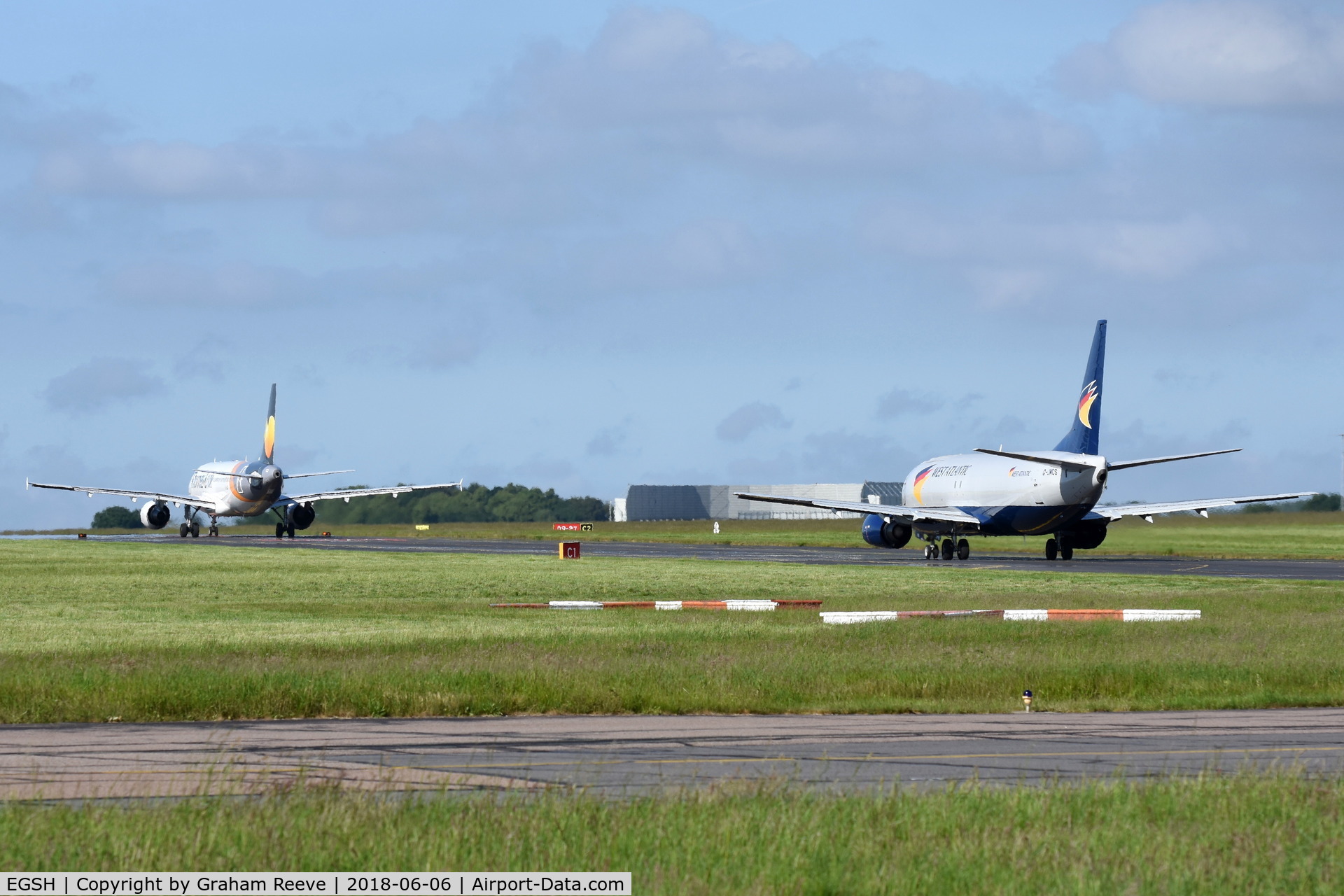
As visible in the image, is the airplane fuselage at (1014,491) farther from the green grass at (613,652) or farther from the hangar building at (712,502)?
the hangar building at (712,502)

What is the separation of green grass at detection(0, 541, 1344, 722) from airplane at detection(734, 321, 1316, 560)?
13.8m

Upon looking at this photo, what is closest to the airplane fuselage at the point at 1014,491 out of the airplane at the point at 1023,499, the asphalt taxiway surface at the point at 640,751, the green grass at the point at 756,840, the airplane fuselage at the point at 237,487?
the airplane at the point at 1023,499

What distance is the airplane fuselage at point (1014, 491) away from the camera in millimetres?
60844

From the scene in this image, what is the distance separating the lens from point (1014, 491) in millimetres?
63344

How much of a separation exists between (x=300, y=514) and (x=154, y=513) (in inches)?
443

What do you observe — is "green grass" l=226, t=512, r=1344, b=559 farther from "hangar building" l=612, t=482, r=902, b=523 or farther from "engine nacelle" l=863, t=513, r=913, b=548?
"hangar building" l=612, t=482, r=902, b=523

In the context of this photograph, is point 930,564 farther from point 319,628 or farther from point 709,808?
point 709,808

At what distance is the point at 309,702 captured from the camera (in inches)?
737

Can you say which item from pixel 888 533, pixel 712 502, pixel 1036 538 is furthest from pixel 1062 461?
pixel 712 502

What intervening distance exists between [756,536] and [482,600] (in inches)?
2753

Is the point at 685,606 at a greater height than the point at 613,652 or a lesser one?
greater

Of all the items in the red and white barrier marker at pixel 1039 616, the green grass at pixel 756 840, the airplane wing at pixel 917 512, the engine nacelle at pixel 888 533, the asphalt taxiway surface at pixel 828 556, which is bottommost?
the green grass at pixel 756 840

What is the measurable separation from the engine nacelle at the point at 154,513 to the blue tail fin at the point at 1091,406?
67263mm

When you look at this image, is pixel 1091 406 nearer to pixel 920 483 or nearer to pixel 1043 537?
pixel 920 483
